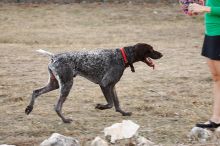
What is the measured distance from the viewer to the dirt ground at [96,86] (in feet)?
25.0

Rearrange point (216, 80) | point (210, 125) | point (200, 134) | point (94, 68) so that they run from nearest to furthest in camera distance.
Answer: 1. point (200, 134)
2. point (216, 80)
3. point (210, 125)
4. point (94, 68)

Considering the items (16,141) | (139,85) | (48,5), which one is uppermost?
(16,141)

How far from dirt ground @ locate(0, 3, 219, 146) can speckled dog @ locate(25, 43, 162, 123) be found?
0.29 metres

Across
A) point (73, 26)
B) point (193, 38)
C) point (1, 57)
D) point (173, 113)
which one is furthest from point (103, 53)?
point (73, 26)

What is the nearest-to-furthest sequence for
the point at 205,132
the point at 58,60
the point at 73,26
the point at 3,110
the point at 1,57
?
the point at 205,132 < the point at 58,60 < the point at 3,110 < the point at 1,57 < the point at 73,26

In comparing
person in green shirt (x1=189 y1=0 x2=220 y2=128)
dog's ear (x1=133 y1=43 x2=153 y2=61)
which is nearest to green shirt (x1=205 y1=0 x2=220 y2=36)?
person in green shirt (x1=189 y1=0 x2=220 y2=128)

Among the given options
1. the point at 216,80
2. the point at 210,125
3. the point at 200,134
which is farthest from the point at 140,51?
the point at 200,134

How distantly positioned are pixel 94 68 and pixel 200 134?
2022 millimetres

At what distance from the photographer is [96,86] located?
34.2 feet

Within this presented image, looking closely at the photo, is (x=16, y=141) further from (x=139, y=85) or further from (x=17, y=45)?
(x=17, y=45)

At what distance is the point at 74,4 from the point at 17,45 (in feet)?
26.6

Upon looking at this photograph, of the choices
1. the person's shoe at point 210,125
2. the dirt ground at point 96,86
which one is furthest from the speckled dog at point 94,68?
the person's shoe at point 210,125

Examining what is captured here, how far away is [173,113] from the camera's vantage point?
8.36 metres

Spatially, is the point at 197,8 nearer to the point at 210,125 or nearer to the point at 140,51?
the point at 210,125
